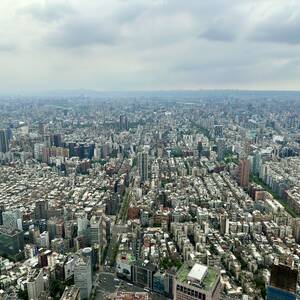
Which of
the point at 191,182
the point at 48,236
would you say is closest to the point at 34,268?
the point at 48,236

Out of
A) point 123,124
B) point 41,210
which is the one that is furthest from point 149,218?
point 123,124

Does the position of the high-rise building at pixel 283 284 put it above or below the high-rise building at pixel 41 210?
above

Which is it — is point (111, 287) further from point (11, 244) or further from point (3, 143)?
point (3, 143)

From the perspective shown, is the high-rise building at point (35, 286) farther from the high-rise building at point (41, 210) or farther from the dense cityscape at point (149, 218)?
the high-rise building at point (41, 210)

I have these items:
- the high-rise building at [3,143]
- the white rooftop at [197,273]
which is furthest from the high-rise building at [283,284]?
the high-rise building at [3,143]

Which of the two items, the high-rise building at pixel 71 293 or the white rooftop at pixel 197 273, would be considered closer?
the white rooftop at pixel 197 273

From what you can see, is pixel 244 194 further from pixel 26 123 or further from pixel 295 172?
pixel 26 123

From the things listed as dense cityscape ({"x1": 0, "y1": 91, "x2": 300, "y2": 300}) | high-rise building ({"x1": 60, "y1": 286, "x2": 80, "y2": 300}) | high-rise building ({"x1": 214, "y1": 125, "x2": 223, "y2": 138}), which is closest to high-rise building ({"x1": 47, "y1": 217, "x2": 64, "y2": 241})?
dense cityscape ({"x1": 0, "y1": 91, "x2": 300, "y2": 300})
